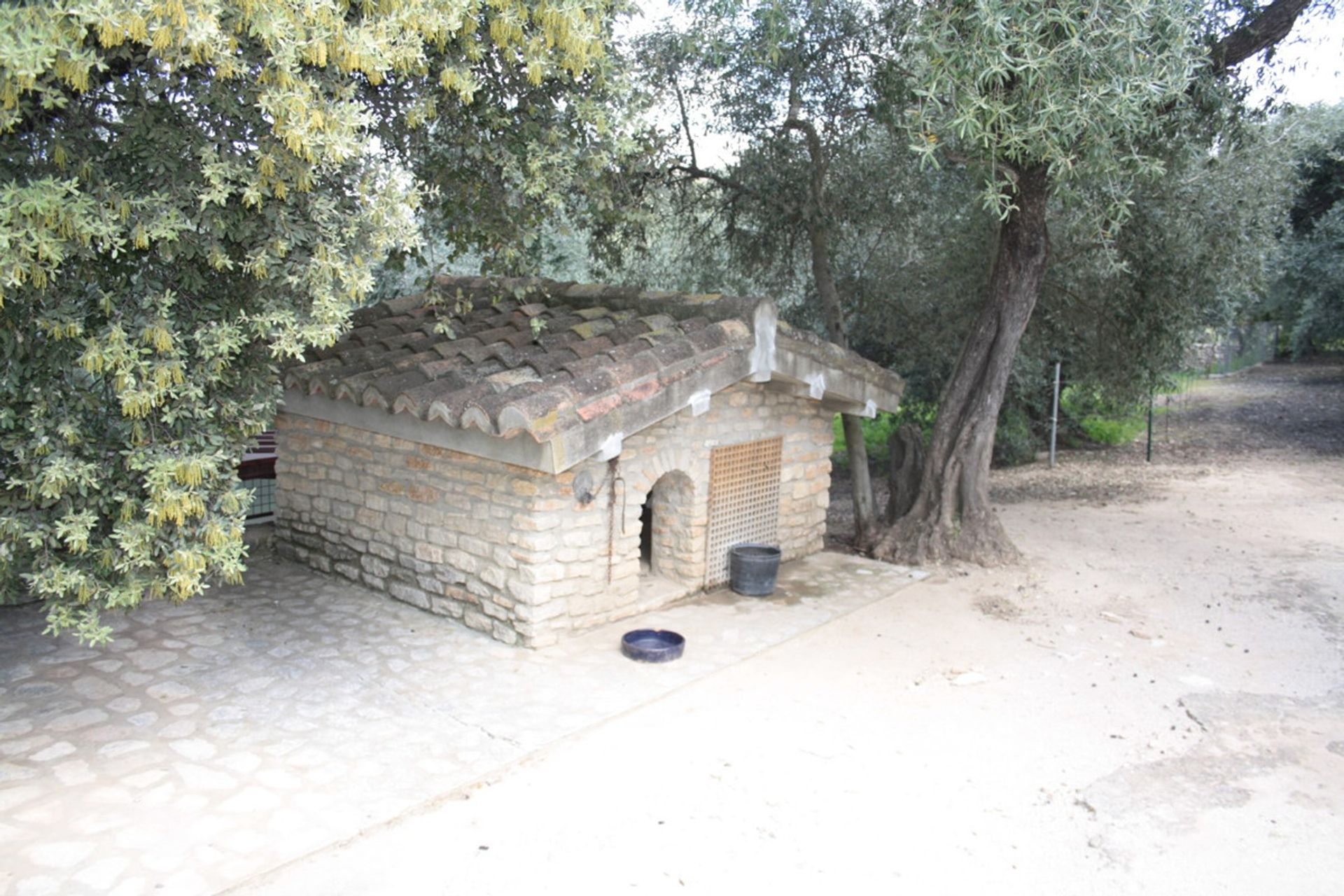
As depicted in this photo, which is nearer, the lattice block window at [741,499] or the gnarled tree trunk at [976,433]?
the lattice block window at [741,499]

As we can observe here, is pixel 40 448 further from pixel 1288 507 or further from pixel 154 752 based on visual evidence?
pixel 1288 507

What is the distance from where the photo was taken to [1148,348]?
1188cm

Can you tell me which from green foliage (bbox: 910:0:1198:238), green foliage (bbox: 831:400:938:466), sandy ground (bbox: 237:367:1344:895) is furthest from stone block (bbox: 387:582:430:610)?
green foliage (bbox: 831:400:938:466)

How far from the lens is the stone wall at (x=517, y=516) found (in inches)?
279

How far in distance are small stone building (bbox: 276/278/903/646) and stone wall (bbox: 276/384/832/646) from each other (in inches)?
0.7

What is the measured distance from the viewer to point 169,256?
4.47 metres

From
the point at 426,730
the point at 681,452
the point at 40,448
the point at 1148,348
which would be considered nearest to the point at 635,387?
the point at 681,452

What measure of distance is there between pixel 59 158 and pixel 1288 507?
13.5 metres

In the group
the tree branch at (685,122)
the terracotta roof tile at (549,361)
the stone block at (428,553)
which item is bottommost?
the stone block at (428,553)

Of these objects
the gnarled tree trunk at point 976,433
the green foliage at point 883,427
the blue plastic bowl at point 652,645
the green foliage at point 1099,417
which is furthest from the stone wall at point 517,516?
the green foliage at point 1099,417

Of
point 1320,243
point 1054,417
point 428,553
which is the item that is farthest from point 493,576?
point 1320,243

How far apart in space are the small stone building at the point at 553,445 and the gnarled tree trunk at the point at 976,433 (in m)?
0.90

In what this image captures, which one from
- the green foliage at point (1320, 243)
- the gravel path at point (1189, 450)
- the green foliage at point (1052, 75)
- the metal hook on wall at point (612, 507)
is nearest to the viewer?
the green foliage at point (1052, 75)

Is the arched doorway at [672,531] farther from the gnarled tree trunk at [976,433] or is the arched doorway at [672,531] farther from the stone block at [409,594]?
the gnarled tree trunk at [976,433]
